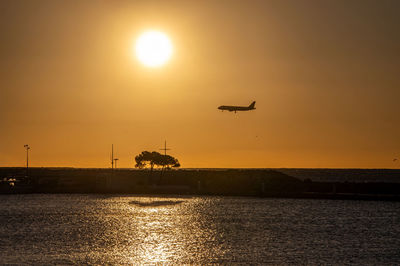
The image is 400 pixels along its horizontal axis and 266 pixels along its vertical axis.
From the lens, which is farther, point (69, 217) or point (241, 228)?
point (69, 217)

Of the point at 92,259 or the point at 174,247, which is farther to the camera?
the point at 174,247

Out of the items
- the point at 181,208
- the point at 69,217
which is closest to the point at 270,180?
the point at 181,208

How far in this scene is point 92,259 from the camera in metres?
53.0

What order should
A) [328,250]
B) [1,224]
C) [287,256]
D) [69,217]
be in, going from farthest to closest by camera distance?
[69,217] → [1,224] → [328,250] → [287,256]

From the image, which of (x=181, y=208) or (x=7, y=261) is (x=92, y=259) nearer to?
(x=7, y=261)

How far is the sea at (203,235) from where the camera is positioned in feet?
178

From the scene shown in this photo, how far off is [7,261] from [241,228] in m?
36.2

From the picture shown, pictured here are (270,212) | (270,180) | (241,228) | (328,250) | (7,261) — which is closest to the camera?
(7,261)

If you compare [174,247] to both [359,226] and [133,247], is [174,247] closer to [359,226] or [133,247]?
[133,247]

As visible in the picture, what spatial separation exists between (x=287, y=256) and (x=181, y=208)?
64404 mm

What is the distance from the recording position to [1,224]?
85938mm

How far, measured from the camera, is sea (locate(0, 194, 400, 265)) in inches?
2136

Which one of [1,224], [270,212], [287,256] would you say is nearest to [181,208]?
[270,212]

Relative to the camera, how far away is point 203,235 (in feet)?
239
